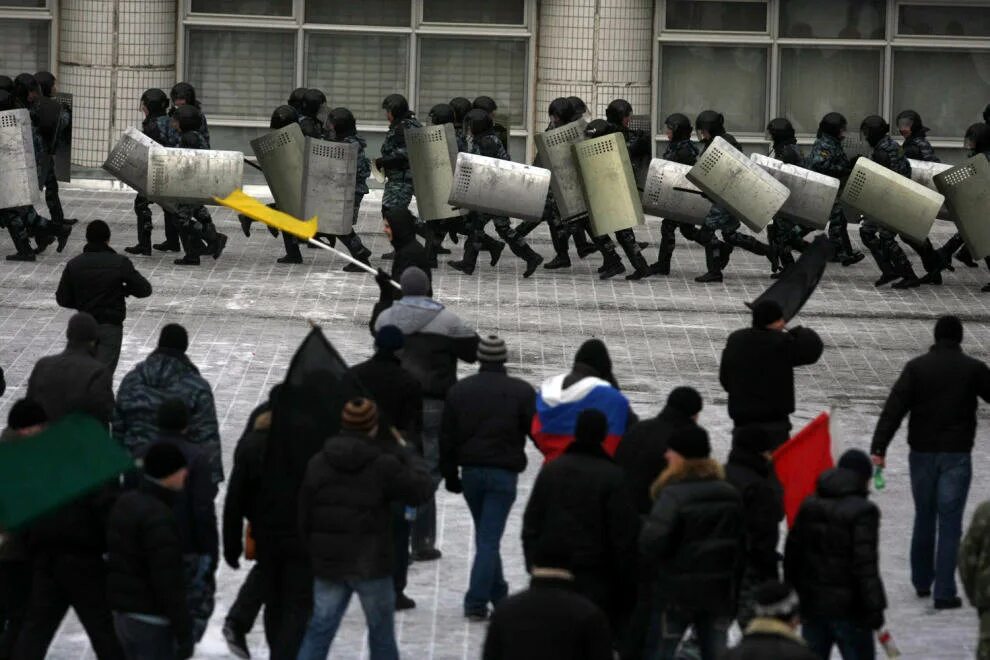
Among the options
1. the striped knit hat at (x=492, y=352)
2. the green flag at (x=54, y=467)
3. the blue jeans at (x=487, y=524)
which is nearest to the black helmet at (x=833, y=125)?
the striped knit hat at (x=492, y=352)

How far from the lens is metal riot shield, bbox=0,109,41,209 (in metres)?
18.6

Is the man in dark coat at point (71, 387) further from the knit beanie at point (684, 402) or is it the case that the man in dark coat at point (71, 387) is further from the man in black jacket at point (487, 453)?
the knit beanie at point (684, 402)

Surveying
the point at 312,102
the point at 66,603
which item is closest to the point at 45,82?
the point at 312,102

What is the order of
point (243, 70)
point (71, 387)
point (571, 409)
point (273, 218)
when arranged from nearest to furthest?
1. point (571, 409)
2. point (71, 387)
3. point (273, 218)
4. point (243, 70)

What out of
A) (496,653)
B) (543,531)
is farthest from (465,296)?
(496,653)

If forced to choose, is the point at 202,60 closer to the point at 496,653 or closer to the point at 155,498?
the point at 155,498

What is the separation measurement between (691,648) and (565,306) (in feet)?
31.5

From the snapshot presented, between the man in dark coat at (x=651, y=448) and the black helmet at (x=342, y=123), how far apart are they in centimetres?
1025

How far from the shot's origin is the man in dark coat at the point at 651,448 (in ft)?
29.9

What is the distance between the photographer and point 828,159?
19.5 meters

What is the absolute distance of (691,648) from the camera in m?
8.68

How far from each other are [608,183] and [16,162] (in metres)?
5.38

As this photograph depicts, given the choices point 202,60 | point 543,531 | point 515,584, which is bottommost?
point 515,584

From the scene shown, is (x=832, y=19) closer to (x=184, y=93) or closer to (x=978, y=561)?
(x=184, y=93)
